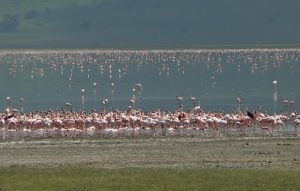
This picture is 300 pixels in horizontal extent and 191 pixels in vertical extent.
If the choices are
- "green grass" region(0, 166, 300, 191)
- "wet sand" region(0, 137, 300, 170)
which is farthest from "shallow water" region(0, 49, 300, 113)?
"green grass" region(0, 166, 300, 191)

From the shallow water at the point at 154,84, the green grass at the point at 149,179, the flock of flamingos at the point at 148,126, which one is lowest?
the shallow water at the point at 154,84

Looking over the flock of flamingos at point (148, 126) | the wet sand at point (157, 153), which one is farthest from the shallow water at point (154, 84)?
the wet sand at point (157, 153)

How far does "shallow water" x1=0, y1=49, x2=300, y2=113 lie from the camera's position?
71.9 metres

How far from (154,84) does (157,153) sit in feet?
195

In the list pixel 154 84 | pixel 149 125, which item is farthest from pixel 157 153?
pixel 154 84

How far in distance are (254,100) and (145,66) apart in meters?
61.2

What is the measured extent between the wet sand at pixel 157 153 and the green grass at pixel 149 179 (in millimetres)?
2367

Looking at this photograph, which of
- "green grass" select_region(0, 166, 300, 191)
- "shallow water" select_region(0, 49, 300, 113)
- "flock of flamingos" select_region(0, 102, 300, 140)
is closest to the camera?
"green grass" select_region(0, 166, 300, 191)

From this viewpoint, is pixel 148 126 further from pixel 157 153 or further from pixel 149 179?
pixel 149 179

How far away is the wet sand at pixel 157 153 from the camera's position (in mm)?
33875

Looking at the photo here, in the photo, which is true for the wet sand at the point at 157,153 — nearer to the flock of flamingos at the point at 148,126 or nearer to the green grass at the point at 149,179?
the flock of flamingos at the point at 148,126

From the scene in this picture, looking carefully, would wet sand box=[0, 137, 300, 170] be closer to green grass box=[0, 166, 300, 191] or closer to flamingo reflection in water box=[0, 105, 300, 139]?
flamingo reflection in water box=[0, 105, 300, 139]

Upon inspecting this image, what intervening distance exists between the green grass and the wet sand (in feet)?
7.77

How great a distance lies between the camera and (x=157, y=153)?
123 ft
